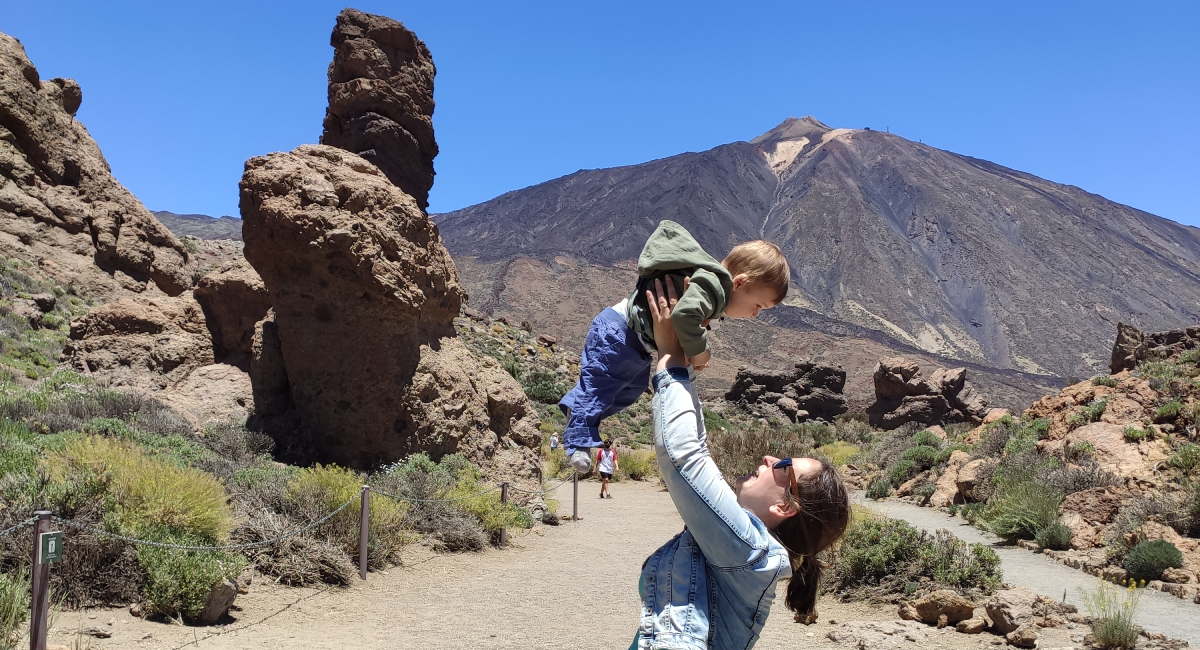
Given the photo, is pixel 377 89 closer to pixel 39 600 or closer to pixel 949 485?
pixel 949 485

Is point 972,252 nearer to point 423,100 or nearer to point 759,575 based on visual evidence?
point 423,100

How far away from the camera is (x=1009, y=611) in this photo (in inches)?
271

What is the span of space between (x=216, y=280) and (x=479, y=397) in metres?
4.96

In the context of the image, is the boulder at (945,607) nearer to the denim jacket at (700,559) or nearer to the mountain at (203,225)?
the denim jacket at (700,559)

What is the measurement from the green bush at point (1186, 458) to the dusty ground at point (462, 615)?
586cm

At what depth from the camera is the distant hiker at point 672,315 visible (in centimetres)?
195

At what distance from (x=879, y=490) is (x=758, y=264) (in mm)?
17355

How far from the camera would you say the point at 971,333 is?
4358 inches

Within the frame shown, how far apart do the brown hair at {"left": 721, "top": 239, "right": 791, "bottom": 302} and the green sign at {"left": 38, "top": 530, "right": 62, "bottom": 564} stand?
383 cm

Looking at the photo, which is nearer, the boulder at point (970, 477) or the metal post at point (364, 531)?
the metal post at point (364, 531)

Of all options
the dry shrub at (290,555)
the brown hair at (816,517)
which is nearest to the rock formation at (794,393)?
the dry shrub at (290,555)

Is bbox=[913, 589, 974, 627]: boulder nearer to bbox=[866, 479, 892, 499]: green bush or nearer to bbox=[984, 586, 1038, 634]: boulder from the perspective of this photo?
bbox=[984, 586, 1038, 634]: boulder

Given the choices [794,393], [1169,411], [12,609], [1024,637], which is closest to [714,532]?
[12,609]

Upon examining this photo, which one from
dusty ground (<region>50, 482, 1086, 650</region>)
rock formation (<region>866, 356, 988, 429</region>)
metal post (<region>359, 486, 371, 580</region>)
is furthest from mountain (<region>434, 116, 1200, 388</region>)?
metal post (<region>359, 486, 371, 580</region>)
